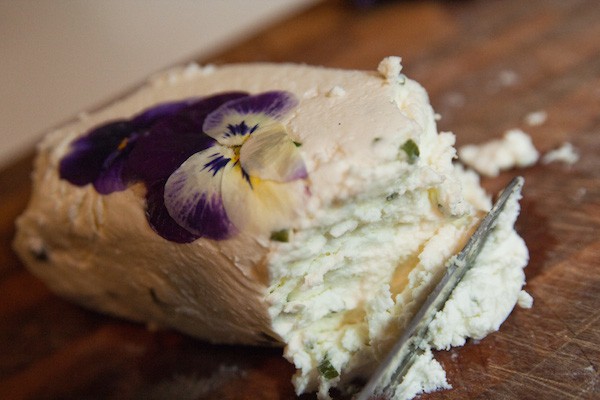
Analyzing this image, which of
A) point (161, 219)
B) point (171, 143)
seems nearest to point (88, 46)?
point (171, 143)

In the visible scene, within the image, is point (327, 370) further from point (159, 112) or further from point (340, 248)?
point (159, 112)

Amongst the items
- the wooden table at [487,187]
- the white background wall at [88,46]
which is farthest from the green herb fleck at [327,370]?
the white background wall at [88,46]

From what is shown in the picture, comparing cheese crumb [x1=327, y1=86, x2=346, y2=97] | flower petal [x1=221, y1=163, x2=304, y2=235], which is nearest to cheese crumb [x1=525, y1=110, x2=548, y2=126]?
cheese crumb [x1=327, y1=86, x2=346, y2=97]

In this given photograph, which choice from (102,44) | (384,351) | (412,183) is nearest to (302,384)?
(384,351)

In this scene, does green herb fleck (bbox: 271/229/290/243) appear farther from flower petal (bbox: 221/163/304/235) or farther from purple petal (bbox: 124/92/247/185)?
purple petal (bbox: 124/92/247/185)

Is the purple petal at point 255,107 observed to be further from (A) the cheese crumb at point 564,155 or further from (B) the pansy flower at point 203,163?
(A) the cheese crumb at point 564,155

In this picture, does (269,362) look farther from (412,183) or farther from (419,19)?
(419,19)
